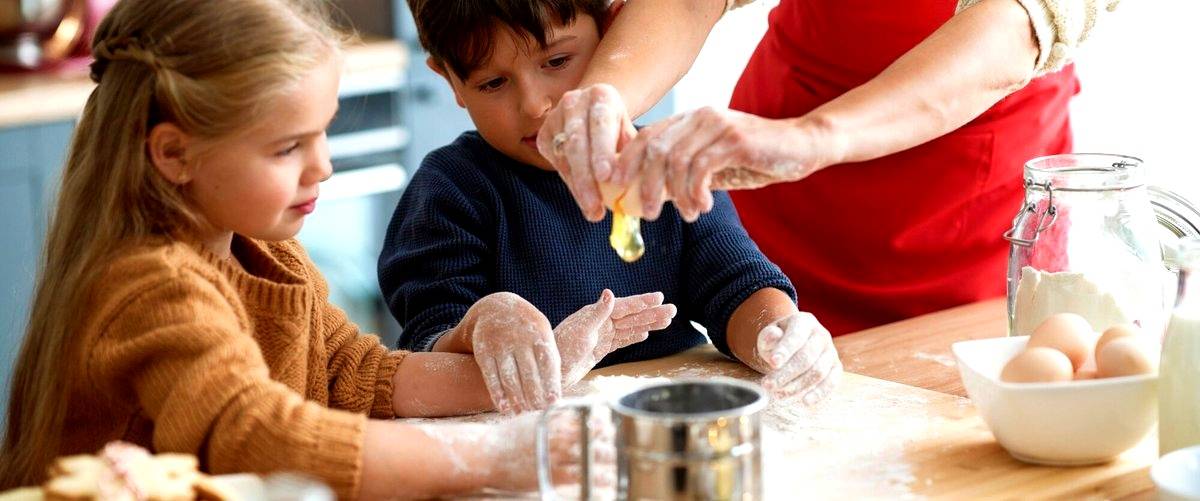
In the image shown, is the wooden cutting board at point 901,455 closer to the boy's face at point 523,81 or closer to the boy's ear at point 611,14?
the boy's face at point 523,81

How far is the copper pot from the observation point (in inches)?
118

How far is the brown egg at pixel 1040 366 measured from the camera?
1147mm

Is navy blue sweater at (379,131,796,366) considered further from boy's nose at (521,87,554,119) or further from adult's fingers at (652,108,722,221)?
adult's fingers at (652,108,722,221)

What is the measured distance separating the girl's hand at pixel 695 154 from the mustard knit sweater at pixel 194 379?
0.35 metres

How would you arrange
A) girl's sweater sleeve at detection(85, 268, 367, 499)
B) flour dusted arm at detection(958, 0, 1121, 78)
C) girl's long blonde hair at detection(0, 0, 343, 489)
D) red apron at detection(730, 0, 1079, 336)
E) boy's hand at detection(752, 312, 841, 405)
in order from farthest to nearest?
red apron at detection(730, 0, 1079, 336) → flour dusted arm at detection(958, 0, 1121, 78) → boy's hand at detection(752, 312, 841, 405) → girl's long blonde hair at detection(0, 0, 343, 489) → girl's sweater sleeve at detection(85, 268, 367, 499)

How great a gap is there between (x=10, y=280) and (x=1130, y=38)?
2.59 m

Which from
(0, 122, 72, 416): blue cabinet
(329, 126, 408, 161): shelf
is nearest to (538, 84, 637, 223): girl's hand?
(0, 122, 72, 416): blue cabinet

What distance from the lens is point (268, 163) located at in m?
1.21

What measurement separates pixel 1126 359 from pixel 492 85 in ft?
2.75

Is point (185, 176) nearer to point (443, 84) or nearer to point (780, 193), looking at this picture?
point (780, 193)

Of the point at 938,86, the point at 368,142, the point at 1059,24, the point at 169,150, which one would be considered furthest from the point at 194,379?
the point at 368,142

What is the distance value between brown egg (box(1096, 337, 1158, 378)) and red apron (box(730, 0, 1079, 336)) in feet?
2.46

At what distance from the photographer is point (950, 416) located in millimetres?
1329

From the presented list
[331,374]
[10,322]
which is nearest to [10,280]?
[10,322]
